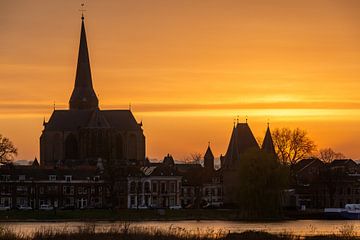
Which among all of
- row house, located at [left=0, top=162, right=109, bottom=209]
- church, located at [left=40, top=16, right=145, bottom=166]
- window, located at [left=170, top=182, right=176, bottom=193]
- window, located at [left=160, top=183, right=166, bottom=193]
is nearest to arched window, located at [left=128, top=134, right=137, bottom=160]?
church, located at [left=40, top=16, right=145, bottom=166]

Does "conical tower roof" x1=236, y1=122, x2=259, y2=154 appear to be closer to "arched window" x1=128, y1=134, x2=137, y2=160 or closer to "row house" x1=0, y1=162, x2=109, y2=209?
"row house" x1=0, y1=162, x2=109, y2=209

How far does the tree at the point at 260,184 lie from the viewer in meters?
114

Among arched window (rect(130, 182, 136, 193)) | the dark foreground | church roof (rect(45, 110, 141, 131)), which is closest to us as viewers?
the dark foreground

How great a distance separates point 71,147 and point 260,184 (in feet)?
193

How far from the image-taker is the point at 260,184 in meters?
115

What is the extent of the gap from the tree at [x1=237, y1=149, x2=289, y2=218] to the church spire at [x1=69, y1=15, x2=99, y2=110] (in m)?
58.7

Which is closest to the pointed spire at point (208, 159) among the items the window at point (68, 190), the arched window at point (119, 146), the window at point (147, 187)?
the arched window at point (119, 146)

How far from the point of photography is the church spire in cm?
17400

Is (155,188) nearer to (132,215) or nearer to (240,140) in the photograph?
(240,140)

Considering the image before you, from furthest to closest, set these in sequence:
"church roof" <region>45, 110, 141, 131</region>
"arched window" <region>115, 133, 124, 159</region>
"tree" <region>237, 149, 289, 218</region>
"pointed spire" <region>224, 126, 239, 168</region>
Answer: "arched window" <region>115, 133, 124, 159</region> < "church roof" <region>45, 110, 141, 131</region> < "pointed spire" <region>224, 126, 239, 168</region> < "tree" <region>237, 149, 289, 218</region>

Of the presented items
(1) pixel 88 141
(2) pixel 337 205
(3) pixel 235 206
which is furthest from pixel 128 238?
(1) pixel 88 141

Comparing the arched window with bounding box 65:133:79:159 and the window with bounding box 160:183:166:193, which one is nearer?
the window with bounding box 160:183:166:193

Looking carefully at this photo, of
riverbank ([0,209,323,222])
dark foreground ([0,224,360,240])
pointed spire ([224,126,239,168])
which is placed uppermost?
pointed spire ([224,126,239,168])

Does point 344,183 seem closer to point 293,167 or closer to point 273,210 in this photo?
point 293,167
